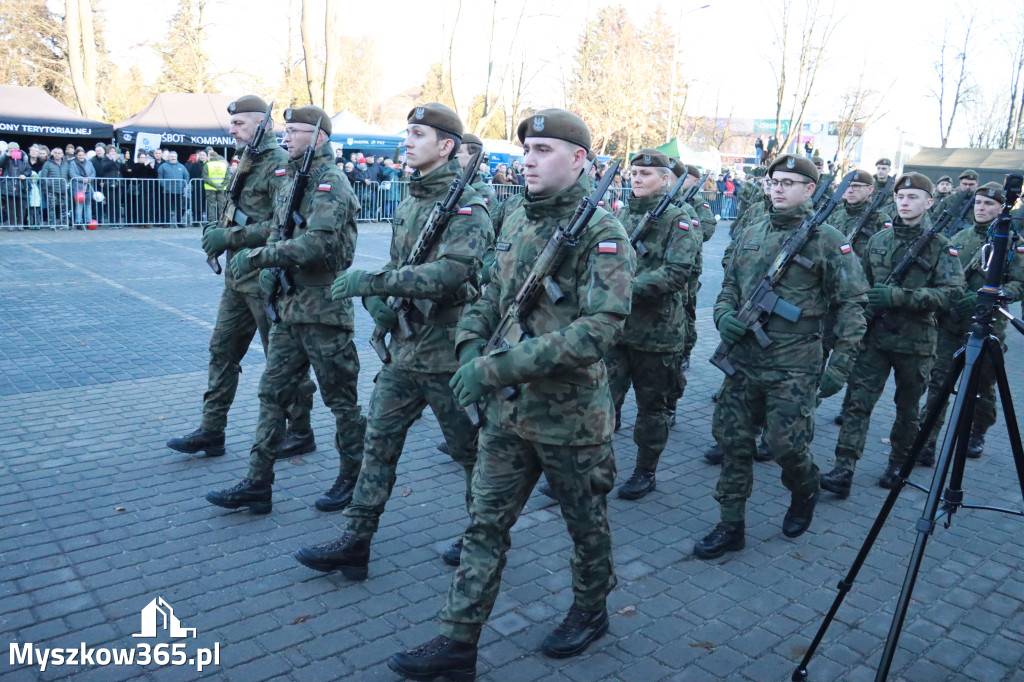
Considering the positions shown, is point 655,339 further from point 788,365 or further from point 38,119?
point 38,119

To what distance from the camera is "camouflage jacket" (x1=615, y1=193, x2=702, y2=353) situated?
5.62 m

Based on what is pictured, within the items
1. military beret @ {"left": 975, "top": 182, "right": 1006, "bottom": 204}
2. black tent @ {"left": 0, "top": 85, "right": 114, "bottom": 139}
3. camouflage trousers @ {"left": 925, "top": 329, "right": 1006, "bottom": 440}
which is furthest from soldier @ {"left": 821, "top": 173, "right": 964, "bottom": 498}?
black tent @ {"left": 0, "top": 85, "right": 114, "bottom": 139}

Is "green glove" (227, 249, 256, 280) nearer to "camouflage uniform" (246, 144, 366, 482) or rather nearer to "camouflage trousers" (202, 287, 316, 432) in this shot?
"camouflage uniform" (246, 144, 366, 482)

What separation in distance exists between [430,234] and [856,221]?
508cm

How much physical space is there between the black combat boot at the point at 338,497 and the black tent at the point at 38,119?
1932cm

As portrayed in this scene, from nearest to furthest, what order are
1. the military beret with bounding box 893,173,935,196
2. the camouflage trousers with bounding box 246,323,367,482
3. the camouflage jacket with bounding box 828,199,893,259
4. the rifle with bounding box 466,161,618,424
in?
the rifle with bounding box 466,161,618,424, the camouflage trousers with bounding box 246,323,367,482, the military beret with bounding box 893,173,935,196, the camouflage jacket with bounding box 828,199,893,259

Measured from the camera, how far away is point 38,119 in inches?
813

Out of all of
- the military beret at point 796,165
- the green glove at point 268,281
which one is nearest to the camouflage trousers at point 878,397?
the military beret at point 796,165

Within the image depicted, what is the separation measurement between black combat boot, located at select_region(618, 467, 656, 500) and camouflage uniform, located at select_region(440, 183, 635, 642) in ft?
6.74

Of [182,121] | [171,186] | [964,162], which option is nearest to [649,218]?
[171,186]

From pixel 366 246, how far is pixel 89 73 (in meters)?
13.1

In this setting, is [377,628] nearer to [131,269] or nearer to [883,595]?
[883,595]

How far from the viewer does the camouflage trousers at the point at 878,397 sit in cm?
607

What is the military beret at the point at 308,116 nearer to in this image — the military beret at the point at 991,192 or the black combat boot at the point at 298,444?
the black combat boot at the point at 298,444
